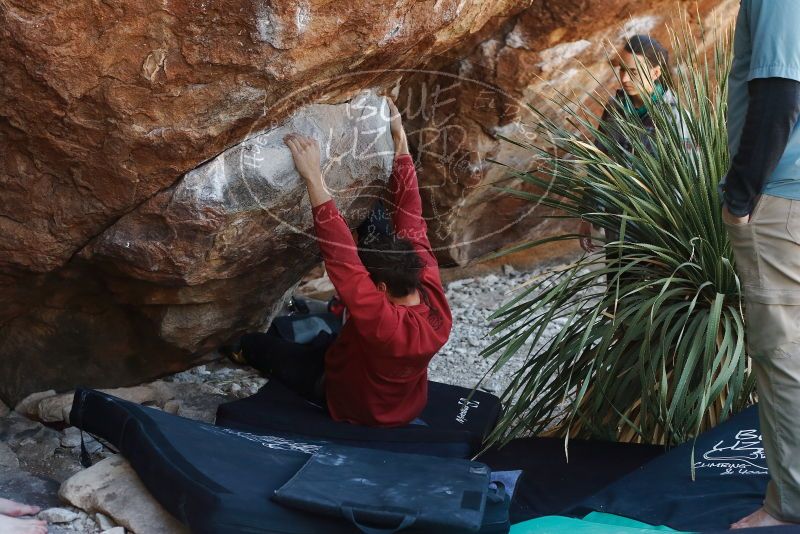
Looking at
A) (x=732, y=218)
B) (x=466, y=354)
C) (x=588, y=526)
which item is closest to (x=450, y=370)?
(x=466, y=354)

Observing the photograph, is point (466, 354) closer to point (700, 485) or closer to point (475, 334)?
point (475, 334)

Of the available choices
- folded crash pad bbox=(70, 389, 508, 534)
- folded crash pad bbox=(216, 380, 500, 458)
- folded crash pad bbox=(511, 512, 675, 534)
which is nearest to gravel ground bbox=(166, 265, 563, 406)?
folded crash pad bbox=(216, 380, 500, 458)

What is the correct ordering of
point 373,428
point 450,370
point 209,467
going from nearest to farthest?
1. point 209,467
2. point 373,428
3. point 450,370

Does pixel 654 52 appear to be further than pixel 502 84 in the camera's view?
No

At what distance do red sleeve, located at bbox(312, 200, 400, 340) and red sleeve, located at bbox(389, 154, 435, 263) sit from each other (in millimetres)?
432

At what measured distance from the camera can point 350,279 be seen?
10.0 ft

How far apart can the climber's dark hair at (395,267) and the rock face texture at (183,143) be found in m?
0.36

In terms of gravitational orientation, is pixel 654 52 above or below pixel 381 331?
above

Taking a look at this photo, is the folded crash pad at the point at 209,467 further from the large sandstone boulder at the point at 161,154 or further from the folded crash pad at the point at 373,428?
the large sandstone boulder at the point at 161,154

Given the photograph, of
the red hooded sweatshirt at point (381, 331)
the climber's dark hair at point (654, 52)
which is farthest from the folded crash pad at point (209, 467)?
the climber's dark hair at point (654, 52)

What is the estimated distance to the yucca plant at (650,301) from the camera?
9.93 ft

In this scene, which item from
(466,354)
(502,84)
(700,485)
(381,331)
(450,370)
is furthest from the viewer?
(466,354)

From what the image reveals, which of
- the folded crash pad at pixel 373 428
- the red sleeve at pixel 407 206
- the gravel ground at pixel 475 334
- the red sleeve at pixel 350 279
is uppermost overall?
the red sleeve at pixel 407 206

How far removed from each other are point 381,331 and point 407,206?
2.06 ft
